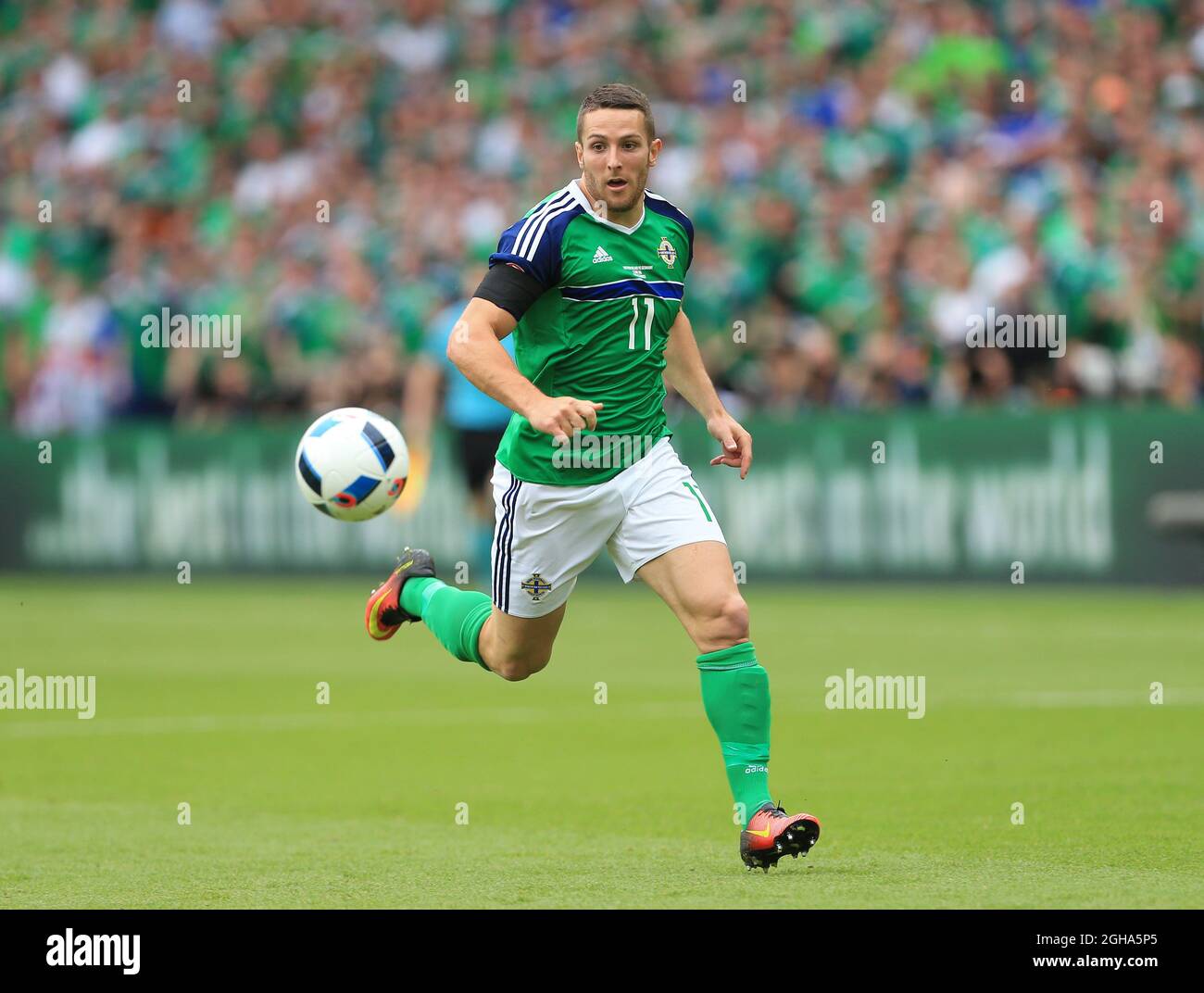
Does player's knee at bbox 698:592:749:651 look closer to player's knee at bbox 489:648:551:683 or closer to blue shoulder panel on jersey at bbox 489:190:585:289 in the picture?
player's knee at bbox 489:648:551:683

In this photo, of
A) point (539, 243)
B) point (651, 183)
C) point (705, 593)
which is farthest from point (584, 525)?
point (651, 183)

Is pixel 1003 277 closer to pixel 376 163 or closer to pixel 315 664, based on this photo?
pixel 315 664

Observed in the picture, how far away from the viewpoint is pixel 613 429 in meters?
7.72

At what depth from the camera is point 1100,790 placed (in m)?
9.03

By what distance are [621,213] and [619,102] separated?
39cm

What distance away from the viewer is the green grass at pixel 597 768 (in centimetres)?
707

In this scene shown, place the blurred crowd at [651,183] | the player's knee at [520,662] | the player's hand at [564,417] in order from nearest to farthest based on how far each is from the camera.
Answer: the player's hand at [564,417], the player's knee at [520,662], the blurred crowd at [651,183]

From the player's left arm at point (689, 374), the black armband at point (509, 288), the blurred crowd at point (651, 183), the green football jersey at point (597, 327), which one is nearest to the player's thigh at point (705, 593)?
the green football jersey at point (597, 327)

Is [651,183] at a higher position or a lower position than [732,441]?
higher

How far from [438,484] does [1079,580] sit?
6546 millimetres

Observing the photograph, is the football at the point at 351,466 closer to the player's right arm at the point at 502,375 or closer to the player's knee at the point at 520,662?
the player's knee at the point at 520,662

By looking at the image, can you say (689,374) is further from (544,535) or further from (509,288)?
(509,288)

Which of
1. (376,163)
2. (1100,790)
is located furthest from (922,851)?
(376,163)

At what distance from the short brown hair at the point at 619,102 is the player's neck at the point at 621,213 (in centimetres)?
20
